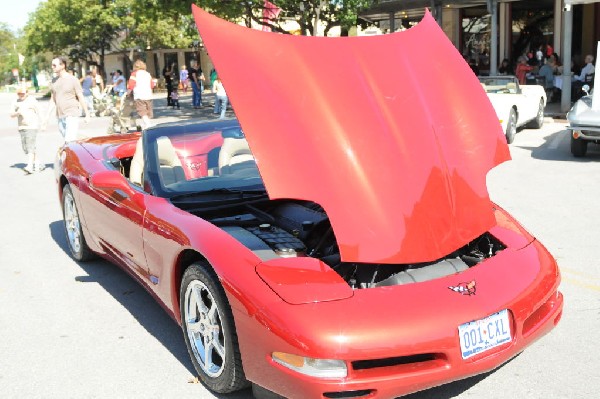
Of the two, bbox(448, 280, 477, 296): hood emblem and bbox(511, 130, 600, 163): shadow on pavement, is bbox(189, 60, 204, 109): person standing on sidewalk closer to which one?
bbox(511, 130, 600, 163): shadow on pavement

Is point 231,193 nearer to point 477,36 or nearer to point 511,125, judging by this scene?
point 511,125

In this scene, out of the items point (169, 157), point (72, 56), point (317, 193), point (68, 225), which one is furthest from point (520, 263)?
point (72, 56)

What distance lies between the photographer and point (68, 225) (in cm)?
639

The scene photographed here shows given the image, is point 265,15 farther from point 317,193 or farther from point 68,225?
point 317,193

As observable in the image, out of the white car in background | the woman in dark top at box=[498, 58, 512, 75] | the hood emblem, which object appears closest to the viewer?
the hood emblem

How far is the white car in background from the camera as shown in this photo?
1275 cm

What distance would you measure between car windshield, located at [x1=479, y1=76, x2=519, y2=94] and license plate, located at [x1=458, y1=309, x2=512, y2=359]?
1103 centimetres

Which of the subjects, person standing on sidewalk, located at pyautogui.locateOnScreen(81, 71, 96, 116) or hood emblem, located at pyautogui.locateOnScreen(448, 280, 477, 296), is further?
person standing on sidewalk, located at pyautogui.locateOnScreen(81, 71, 96, 116)

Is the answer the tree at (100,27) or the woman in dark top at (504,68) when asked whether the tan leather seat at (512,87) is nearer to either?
the woman in dark top at (504,68)

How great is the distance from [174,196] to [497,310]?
7.26ft

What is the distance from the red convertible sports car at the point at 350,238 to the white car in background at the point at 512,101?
889 cm

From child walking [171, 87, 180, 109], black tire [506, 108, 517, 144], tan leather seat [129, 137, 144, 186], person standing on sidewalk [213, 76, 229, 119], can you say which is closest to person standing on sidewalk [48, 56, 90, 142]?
tan leather seat [129, 137, 144, 186]

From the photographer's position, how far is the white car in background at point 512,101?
41.8ft

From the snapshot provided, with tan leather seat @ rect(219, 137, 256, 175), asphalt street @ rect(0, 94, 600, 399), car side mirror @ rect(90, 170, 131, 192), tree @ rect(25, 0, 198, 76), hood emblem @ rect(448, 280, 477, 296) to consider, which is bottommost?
asphalt street @ rect(0, 94, 600, 399)
